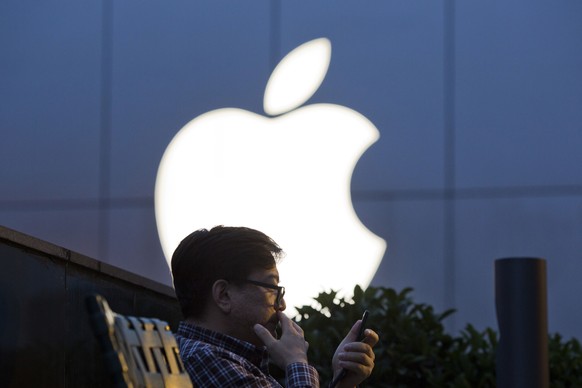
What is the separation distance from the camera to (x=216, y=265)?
3.00 metres

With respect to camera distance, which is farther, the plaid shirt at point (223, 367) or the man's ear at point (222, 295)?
the man's ear at point (222, 295)

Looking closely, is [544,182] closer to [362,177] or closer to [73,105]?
[362,177]

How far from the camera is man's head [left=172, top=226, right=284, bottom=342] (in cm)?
300

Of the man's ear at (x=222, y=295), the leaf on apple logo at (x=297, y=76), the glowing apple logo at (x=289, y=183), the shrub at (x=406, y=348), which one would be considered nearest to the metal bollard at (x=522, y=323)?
the shrub at (x=406, y=348)

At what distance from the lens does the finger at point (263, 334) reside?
2912mm

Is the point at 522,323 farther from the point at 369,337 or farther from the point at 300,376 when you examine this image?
the point at 300,376

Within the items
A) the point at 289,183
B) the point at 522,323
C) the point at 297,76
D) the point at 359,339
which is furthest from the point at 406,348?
the point at 297,76

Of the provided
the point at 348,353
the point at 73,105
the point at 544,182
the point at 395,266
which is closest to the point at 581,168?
Answer: the point at 544,182

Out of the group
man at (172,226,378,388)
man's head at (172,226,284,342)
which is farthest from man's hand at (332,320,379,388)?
man's head at (172,226,284,342)

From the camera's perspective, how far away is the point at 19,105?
25.7ft

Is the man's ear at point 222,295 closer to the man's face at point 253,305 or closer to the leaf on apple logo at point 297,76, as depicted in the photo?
the man's face at point 253,305

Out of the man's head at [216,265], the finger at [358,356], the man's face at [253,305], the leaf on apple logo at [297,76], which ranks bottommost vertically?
the finger at [358,356]

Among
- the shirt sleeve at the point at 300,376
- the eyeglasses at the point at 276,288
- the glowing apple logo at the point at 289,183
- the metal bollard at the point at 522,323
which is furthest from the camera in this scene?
the glowing apple logo at the point at 289,183

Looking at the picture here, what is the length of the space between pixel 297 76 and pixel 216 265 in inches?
177
